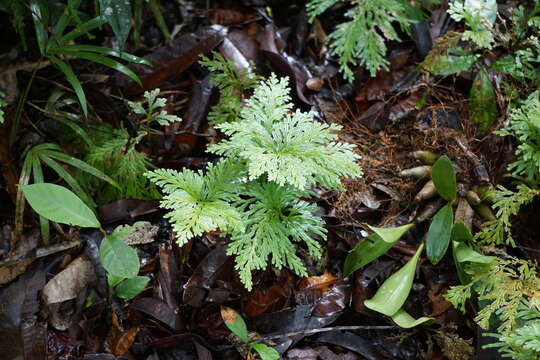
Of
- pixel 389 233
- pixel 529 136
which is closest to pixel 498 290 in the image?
pixel 389 233

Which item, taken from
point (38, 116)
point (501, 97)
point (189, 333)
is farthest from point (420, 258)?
point (38, 116)

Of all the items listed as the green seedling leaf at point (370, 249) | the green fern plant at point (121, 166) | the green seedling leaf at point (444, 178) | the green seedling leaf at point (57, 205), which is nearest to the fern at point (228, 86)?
the green fern plant at point (121, 166)

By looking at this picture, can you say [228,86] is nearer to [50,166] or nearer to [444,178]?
[50,166]

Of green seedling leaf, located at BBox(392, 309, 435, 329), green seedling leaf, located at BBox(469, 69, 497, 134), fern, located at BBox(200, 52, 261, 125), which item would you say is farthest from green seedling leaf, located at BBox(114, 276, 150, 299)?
green seedling leaf, located at BBox(469, 69, 497, 134)

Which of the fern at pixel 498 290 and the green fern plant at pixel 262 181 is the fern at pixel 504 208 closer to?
the fern at pixel 498 290

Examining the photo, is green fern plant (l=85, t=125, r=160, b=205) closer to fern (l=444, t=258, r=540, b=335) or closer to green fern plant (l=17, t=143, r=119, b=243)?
green fern plant (l=17, t=143, r=119, b=243)

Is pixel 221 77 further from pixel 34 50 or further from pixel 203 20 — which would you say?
pixel 34 50
